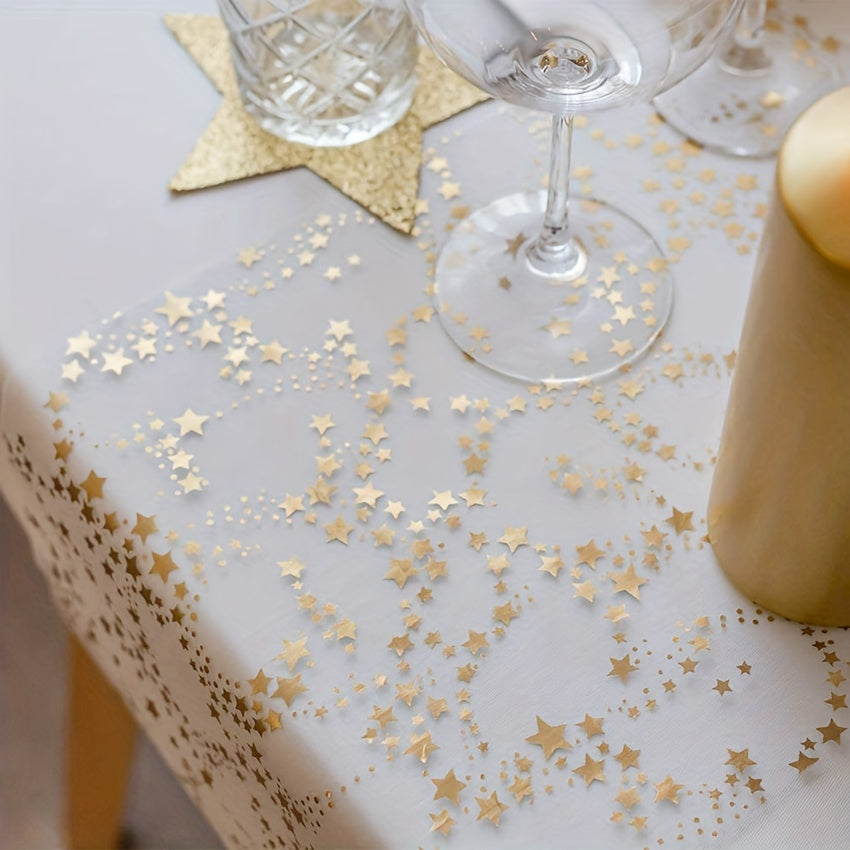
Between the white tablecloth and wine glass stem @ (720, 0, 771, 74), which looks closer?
the white tablecloth

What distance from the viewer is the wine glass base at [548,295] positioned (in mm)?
507

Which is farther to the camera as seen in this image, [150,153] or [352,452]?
[150,153]

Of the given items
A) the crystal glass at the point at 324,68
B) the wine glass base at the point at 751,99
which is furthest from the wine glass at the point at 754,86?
the crystal glass at the point at 324,68

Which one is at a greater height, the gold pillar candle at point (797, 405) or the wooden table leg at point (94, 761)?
the gold pillar candle at point (797, 405)

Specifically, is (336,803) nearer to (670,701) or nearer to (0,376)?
(670,701)

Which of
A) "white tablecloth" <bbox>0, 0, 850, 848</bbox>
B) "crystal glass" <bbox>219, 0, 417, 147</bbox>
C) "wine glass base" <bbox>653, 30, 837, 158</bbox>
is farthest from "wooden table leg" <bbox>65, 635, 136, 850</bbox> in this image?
"wine glass base" <bbox>653, 30, 837, 158</bbox>

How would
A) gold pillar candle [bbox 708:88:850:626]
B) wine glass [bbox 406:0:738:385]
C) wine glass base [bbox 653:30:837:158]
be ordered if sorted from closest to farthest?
gold pillar candle [bbox 708:88:850:626]
wine glass [bbox 406:0:738:385]
wine glass base [bbox 653:30:837:158]

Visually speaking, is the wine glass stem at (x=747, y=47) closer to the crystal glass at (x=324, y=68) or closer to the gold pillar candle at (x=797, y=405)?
the crystal glass at (x=324, y=68)

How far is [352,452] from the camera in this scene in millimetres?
481

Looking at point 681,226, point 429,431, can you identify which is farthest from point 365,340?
point 681,226

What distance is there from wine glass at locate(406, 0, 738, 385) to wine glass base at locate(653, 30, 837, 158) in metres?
0.07

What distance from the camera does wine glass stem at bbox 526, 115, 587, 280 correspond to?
1.65 ft

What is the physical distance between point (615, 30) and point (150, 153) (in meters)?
0.27

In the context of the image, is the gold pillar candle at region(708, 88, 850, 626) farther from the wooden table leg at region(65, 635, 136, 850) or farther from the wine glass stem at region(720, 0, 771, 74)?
the wooden table leg at region(65, 635, 136, 850)
